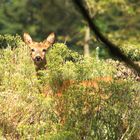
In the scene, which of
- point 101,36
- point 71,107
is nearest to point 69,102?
point 71,107

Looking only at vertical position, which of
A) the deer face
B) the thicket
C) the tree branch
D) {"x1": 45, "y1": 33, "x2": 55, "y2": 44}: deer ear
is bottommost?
the tree branch

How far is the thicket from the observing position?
5844 millimetres

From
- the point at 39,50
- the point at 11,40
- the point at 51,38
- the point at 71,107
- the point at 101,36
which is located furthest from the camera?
the point at 51,38

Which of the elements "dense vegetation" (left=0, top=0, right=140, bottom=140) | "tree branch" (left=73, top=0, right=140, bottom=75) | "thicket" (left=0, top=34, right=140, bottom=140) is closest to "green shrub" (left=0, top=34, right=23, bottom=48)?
"dense vegetation" (left=0, top=0, right=140, bottom=140)

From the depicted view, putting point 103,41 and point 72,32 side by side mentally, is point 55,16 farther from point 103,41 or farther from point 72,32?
point 103,41

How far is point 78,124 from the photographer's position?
5828 mm

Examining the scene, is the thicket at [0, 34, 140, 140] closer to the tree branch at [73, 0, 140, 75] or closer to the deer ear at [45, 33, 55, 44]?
the deer ear at [45, 33, 55, 44]

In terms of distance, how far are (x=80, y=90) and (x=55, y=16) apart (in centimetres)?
3633

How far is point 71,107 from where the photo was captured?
19.4 ft

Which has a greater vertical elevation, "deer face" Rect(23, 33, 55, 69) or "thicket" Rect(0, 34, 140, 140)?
"deer face" Rect(23, 33, 55, 69)

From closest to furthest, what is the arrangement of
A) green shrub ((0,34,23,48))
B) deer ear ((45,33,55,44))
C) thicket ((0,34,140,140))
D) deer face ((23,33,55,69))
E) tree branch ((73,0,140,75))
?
tree branch ((73,0,140,75)) → thicket ((0,34,140,140)) → green shrub ((0,34,23,48)) → deer face ((23,33,55,69)) → deer ear ((45,33,55,44))

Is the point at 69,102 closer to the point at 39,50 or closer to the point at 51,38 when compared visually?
the point at 39,50

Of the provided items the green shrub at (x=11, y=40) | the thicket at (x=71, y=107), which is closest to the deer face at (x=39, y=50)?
the green shrub at (x=11, y=40)

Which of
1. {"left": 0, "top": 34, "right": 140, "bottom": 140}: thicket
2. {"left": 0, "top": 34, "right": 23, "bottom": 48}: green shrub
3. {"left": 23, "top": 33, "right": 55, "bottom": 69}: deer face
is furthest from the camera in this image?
{"left": 23, "top": 33, "right": 55, "bottom": 69}: deer face
